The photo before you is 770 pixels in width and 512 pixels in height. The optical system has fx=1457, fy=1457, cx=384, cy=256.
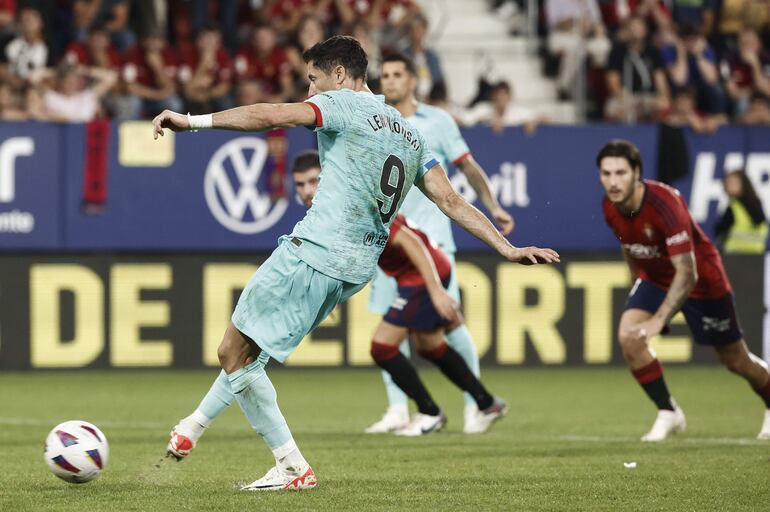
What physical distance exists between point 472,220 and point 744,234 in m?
9.36

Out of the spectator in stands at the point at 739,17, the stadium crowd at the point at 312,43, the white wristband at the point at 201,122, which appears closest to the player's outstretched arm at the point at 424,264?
the white wristband at the point at 201,122

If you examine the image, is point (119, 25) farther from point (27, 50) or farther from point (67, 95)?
point (67, 95)

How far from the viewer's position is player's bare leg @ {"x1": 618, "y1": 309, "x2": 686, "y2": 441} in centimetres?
970

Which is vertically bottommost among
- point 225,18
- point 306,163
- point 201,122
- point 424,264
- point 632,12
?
point 424,264

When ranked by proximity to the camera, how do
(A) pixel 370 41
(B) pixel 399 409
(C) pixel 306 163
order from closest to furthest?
(C) pixel 306 163
(B) pixel 399 409
(A) pixel 370 41

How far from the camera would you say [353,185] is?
6891 mm

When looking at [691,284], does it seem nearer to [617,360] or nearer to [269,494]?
[269,494]

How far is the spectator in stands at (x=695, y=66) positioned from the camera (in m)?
17.8

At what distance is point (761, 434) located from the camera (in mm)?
9852

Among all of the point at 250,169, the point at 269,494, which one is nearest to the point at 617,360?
the point at 250,169

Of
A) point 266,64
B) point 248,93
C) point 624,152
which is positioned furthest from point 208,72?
point 624,152

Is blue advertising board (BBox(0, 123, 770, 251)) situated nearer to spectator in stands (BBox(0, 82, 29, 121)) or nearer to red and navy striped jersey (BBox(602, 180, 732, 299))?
spectator in stands (BBox(0, 82, 29, 121))

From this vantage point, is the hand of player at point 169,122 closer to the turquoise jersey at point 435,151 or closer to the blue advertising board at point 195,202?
the turquoise jersey at point 435,151

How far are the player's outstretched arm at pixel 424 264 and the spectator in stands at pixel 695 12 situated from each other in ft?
36.1
